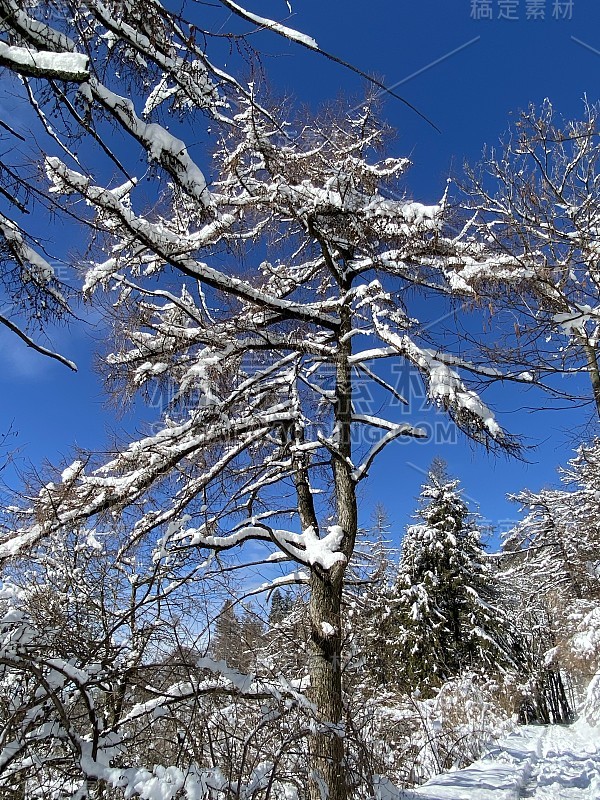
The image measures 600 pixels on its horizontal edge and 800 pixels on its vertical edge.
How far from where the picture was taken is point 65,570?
171 inches

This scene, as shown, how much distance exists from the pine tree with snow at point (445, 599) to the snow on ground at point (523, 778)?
8.33 m

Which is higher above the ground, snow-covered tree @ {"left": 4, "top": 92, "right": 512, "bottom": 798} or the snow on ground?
snow-covered tree @ {"left": 4, "top": 92, "right": 512, "bottom": 798}

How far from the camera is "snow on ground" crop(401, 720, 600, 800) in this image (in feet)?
17.3

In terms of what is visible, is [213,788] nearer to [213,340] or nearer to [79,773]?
[79,773]

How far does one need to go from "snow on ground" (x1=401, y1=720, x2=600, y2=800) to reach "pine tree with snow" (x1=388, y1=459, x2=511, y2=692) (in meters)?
8.33

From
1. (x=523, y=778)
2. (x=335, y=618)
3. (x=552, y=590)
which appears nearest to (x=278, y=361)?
(x=335, y=618)

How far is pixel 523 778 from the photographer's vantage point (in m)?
6.36

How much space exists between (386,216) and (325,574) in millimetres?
3885

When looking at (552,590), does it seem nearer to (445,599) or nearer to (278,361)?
(445,599)

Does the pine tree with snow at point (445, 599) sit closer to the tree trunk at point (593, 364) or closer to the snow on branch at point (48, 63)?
the tree trunk at point (593, 364)

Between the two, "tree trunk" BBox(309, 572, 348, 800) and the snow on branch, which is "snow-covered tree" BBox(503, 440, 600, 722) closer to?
"tree trunk" BBox(309, 572, 348, 800)

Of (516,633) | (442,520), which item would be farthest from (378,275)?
(516,633)

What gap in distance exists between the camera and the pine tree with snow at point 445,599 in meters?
17.4


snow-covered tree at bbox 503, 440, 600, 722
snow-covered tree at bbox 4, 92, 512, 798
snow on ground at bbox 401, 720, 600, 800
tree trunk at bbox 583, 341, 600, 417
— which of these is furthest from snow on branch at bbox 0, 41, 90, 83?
snow-covered tree at bbox 503, 440, 600, 722
